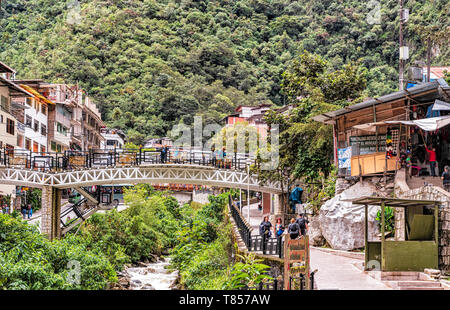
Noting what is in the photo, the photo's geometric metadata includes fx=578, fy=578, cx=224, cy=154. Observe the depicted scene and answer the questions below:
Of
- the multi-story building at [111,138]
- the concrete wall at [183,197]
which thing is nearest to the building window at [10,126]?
the concrete wall at [183,197]

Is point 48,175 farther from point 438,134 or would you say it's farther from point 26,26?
point 26,26

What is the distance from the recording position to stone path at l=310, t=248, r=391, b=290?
42.1 feet

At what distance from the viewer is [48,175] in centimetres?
3275

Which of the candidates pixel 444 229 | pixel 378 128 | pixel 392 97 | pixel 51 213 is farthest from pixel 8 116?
pixel 444 229

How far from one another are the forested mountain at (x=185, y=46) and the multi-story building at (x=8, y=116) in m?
38.3

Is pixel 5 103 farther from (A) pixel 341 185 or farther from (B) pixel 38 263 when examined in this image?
(A) pixel 341 185

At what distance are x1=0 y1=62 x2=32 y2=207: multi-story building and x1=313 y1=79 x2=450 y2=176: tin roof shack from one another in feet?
78.4

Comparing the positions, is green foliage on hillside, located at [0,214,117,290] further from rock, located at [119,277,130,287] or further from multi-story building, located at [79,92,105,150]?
multi-story building, located at [79,92,105,150]

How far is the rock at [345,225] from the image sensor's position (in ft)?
67.1

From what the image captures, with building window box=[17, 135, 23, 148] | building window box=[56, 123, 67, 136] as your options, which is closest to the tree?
building window box=[17, 135, 23, 148]

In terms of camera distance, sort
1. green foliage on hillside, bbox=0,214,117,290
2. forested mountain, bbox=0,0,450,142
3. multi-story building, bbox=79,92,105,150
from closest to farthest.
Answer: green foliage on hillside, bbox=0,214,117,290
multi-story building, bbox=79,92,105,150
forested mountain, bbox=0,0,450,142

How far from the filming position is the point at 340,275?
14.7 metres

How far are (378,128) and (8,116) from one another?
28.3 metres
